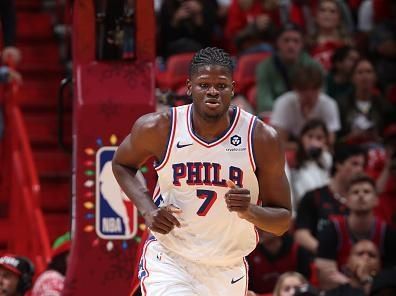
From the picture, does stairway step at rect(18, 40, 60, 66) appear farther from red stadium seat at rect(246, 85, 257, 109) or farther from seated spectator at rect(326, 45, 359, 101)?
seated spectator at rect(326, 45, 359, 101)

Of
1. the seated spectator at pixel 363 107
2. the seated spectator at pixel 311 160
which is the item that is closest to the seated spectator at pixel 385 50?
the seated spectator at pixel 363 107

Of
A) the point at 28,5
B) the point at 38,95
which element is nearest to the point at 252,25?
the point at 38,95

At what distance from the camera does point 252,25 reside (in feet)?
42.8

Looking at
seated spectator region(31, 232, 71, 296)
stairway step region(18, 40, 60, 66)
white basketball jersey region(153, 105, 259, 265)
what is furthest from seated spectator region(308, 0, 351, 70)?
white basketball jersey region(153, 105, 259, 265)

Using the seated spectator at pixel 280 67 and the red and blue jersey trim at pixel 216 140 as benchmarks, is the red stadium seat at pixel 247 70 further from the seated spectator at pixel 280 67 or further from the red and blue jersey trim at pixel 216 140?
→ the red and blue jersey trim at pixel 216 140

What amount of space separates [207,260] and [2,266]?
2478 mm

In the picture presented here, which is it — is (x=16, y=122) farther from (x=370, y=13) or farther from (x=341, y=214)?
(x=370, y=13)

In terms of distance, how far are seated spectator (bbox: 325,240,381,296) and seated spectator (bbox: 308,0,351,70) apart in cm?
388

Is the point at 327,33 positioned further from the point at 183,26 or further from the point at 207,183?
the point at 207,183

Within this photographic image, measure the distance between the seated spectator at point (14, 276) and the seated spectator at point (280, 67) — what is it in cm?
423

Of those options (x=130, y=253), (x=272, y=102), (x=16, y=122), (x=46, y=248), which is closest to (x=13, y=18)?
(x=16, y=122)

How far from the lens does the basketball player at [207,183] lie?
→ 622cm

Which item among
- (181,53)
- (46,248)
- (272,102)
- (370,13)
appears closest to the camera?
(46,248)

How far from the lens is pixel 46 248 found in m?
9.50
